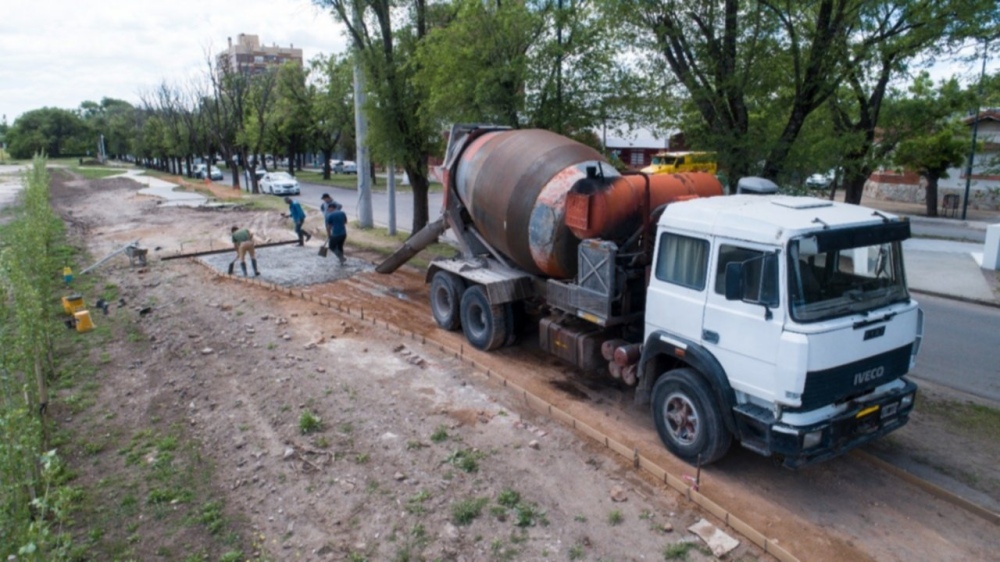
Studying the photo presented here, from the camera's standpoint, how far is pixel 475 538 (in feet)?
18.1

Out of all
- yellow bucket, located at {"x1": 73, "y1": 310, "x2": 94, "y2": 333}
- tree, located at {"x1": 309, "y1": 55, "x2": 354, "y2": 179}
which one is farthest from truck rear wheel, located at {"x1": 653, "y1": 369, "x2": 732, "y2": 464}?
tree, located at {"x1": 309, "y1": 55, "x2": 354, "y2": 179}

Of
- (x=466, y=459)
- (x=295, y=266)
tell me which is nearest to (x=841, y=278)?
(x=466, y=459)

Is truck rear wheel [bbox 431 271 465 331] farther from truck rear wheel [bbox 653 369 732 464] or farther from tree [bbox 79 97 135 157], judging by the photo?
tree [bbox 79 97 135 157]

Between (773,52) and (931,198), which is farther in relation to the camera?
(931,198)

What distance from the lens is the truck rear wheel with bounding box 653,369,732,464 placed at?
20.6ft

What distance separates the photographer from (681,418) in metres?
6.67

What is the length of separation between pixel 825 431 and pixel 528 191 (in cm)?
493

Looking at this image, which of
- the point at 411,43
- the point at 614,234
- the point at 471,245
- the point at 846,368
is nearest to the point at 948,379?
the point at 846,368

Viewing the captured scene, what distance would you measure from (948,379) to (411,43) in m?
14.6

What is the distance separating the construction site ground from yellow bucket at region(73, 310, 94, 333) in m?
0.86

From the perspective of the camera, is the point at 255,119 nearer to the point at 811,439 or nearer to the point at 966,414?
the point at 966,414

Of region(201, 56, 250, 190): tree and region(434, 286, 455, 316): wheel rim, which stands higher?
region(201, 56, 250, 190): tree

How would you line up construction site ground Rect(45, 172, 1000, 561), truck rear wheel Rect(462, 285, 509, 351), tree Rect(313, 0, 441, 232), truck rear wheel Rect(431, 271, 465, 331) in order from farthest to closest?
1. tree Rect(313, 0, 441, 232)
2. truck rear wheel Rect(431, 271, 465, 331)
3. truck rear wheel Rect(462, 285, 509, 351)
4. construction site ground Rect(45, 172, 1000, 561)

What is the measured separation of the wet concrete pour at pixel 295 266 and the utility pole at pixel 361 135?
3710 millimetres
